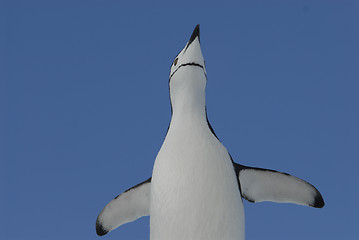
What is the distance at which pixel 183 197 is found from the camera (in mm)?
1956

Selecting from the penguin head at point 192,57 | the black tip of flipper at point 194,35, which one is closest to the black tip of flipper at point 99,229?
the penguin head at point 192,57

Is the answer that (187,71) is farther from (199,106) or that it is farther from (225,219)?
(225,219)

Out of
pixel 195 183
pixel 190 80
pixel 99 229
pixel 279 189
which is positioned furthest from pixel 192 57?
pixel 99 229

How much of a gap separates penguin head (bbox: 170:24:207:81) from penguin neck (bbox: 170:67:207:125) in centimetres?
3

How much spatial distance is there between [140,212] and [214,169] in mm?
779

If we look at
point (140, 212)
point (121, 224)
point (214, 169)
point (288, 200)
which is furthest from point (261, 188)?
point (121, 224)

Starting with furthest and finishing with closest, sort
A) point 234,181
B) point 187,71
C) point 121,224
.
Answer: point 121,224 < point 187,71 < point 234,181

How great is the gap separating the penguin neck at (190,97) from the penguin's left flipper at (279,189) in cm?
48

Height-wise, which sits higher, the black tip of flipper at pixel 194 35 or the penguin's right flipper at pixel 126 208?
the black tip of flipper at pixel 194 35

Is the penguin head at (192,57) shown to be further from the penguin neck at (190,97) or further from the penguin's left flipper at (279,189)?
the penguin's left flipper at (279,189)

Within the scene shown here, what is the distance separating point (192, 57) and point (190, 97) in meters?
0.24

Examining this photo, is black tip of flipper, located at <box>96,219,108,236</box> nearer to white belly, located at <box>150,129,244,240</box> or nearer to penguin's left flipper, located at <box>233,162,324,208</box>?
white belly, located at <box>150,129,244,240</box>

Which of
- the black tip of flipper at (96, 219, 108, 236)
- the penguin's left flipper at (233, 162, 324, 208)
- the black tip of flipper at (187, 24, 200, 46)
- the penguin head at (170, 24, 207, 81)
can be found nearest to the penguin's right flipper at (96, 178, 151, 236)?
the black tip of flipper at (96, 219, 108, 236)

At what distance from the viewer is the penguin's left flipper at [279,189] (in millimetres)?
2461
